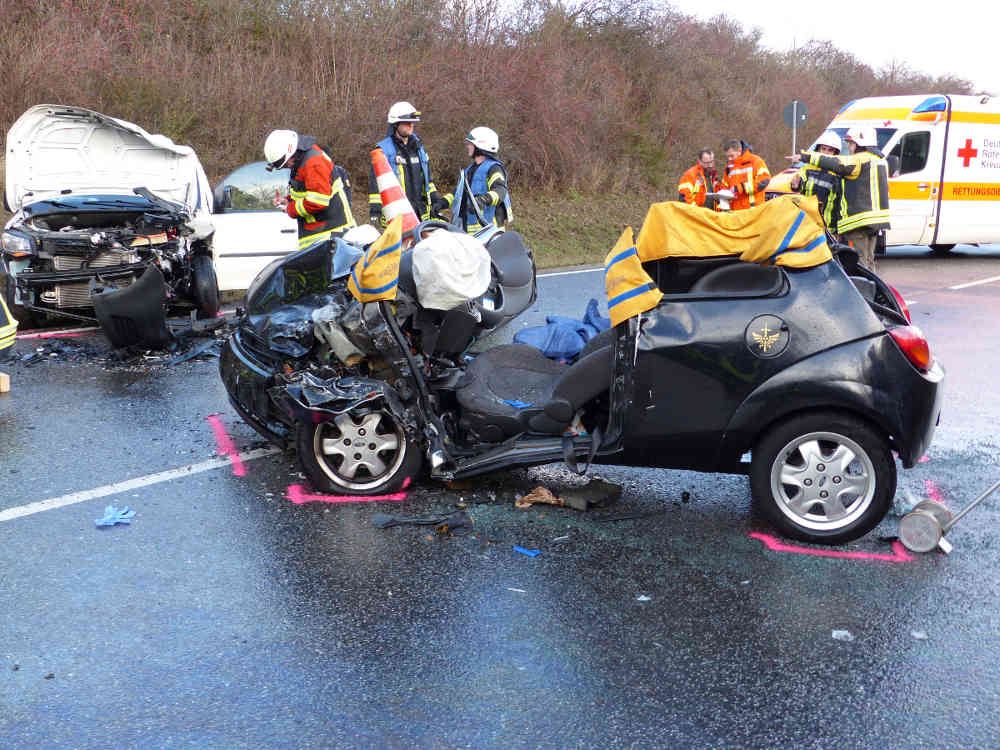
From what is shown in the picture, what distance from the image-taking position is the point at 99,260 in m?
9.35

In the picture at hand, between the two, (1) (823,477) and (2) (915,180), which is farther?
(2) (915,180)

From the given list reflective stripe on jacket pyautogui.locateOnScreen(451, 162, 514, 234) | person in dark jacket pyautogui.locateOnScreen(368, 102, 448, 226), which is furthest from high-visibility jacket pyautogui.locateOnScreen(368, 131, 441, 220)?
reflective stripe on jacket pyautogui.locateOnScreen(451, 162, 514, 234)

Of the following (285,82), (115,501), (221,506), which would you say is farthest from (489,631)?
(285,82)

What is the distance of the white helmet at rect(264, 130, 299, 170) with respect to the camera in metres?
8.09

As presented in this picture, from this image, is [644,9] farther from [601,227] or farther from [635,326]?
[635,326]

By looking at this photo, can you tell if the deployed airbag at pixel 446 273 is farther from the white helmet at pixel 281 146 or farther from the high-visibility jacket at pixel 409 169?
the high-visibility jacket at pixel 409 169

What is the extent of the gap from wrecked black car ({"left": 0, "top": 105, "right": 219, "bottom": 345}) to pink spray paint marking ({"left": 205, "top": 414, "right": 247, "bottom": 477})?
2406 mm

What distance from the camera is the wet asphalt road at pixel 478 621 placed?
123 inches

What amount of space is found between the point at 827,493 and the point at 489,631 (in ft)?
5.61

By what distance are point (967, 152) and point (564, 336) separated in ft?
45.2

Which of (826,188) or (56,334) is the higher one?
(826,188)

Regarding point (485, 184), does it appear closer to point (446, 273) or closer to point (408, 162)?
point (408, 162)

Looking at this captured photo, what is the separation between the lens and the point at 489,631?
3705 mm

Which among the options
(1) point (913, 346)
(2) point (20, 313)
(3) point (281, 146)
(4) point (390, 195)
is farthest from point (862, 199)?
(2) point (20, 313)
